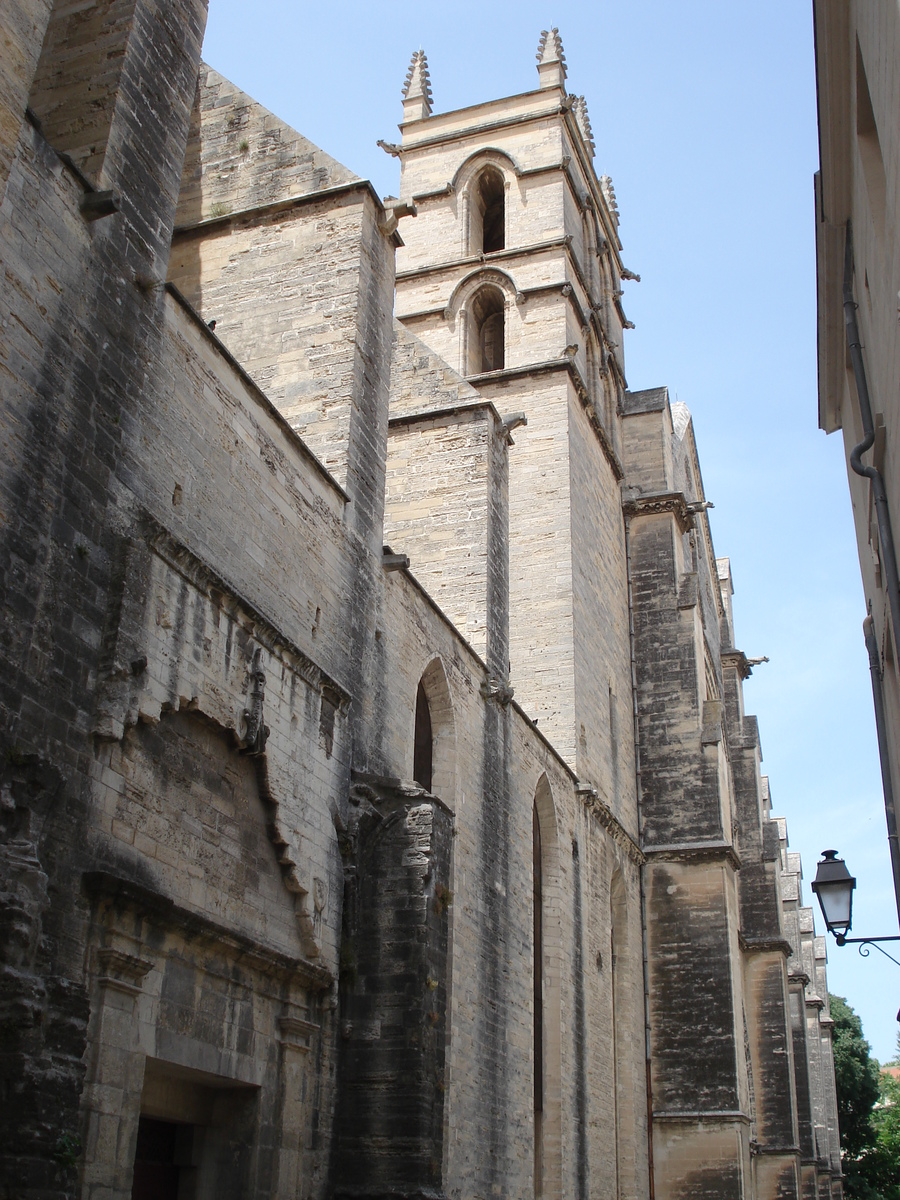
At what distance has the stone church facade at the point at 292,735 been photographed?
5.84 m

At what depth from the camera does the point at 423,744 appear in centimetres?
1106

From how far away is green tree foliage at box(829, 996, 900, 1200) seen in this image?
34125 mm

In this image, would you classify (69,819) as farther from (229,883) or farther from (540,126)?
(540,126)

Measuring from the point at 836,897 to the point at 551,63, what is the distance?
67.6 ft

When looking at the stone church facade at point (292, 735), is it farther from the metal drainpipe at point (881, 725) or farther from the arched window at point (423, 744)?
the metal drainpipe at point (881, 725)

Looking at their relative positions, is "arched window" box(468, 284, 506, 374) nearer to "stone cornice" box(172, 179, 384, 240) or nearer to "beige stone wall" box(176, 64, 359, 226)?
"beige stone wall" box(176, 64, 359, 226)

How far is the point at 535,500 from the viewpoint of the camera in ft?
58.7

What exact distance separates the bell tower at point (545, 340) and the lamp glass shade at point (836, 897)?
28.9 feet

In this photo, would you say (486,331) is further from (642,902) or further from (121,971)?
(121,971)

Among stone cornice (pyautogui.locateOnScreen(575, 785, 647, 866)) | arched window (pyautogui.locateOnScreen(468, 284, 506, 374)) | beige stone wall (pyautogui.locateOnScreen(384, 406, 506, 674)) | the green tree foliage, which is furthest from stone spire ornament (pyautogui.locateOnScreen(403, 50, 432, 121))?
the green tree foliage

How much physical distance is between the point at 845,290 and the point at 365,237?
4.48 metres

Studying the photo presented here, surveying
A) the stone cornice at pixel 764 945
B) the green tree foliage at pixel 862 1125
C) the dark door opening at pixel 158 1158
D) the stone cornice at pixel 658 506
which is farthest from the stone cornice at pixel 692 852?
the green tree foliage at pixel 862 1125

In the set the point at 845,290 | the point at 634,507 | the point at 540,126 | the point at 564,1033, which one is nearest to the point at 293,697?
the point at 845,290

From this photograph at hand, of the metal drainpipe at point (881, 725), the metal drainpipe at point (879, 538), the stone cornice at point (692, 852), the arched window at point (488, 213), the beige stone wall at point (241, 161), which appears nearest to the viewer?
the metal drainpipe at point (879, 538)
